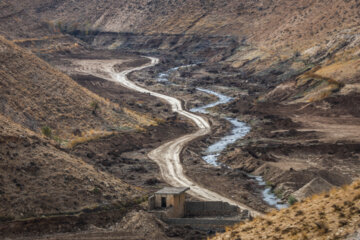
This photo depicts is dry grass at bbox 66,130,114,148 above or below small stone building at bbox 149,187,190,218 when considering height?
below

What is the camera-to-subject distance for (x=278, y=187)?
163ft

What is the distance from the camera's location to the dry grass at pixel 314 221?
1623 cm

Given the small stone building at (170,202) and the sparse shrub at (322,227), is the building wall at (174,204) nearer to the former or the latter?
the small stone building at (170,202)

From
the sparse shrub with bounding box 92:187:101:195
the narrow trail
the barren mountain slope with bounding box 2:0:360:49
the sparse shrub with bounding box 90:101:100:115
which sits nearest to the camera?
the sparse shrub with bounding box 92:187:101:195

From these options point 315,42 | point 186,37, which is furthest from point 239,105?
point 186,37

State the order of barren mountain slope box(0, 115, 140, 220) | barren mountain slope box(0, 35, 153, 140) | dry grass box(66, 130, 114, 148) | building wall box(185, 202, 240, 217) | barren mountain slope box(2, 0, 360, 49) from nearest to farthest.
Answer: barren mountain slope box(0, 115, 140, 220) → building wall box(185, 202, 240, 217) → dry grass box(66, 130, 114, 148) → barren mountain slope box(0, 35, 153, 140) → barren mountain slope box(2, 0, 360, 49)

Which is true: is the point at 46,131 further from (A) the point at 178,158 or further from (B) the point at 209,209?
(B) the point at 209,209

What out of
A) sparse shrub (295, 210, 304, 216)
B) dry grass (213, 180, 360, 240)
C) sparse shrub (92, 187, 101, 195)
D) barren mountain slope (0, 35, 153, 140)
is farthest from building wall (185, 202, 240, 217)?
barren mountain slope (0, 35, 153, 140)

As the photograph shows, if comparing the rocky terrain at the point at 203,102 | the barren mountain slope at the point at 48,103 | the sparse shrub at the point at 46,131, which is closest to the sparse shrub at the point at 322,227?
the rocky terrain at the point at 203,102

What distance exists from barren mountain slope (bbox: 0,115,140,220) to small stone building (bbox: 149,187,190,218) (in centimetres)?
281

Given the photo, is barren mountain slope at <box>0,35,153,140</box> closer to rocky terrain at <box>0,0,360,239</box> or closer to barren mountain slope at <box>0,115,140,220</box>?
rocky terrain at <box>0,0,360,239</box>

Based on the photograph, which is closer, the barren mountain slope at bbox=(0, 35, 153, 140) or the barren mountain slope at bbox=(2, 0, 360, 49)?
the barren mountain slope at bbox=(0, 35, 153, 140)

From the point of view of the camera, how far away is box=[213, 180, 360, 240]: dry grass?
16.2 m

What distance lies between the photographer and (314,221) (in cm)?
1748
